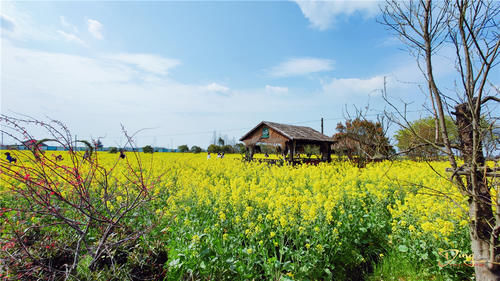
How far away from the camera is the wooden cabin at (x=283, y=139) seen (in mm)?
17875

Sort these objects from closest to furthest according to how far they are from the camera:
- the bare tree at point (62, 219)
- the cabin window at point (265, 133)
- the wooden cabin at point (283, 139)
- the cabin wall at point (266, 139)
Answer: the bare tree at point (62, 219) < the wooden cabin at point (283, 139) < the cabin wall at point (266, 139) < the cabin window at point (265, 133)

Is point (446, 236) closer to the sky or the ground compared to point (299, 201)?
closer to the ground

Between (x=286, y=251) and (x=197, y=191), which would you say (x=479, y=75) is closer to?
(x=286, y=251)

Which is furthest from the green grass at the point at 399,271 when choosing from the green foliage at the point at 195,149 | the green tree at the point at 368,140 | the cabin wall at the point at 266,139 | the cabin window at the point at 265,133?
the green foliage at the point at 195,149

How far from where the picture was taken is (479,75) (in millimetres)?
2482

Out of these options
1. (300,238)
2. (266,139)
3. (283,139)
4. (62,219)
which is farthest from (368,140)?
(266,139)

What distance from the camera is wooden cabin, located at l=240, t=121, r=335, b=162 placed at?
17875mm

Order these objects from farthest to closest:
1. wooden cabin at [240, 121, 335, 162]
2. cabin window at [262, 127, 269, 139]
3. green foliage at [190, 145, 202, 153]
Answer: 1. green foliage at [190, 145, 202, 153]
2. cabin window at [262, 127, 269, 139]
3. wooden cabin at [240, 121, 335, 162]

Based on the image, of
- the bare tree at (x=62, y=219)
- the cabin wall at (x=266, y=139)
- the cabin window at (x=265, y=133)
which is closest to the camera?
the bare tree at (x=62, y=219)

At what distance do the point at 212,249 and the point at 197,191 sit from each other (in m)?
2.16

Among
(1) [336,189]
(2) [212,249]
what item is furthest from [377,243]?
(2) [212,249]

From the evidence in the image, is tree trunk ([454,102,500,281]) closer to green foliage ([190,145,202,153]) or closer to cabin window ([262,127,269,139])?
cabin window ([262,127,269,139])

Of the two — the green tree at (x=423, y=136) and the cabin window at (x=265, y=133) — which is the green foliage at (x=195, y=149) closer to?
the cabin window at (x=265, y=133)

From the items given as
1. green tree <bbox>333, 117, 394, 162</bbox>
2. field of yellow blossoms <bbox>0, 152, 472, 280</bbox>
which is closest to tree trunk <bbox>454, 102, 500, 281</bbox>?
field of yellow blossoms <bbox>0, 152, 472, 280</bbox>
